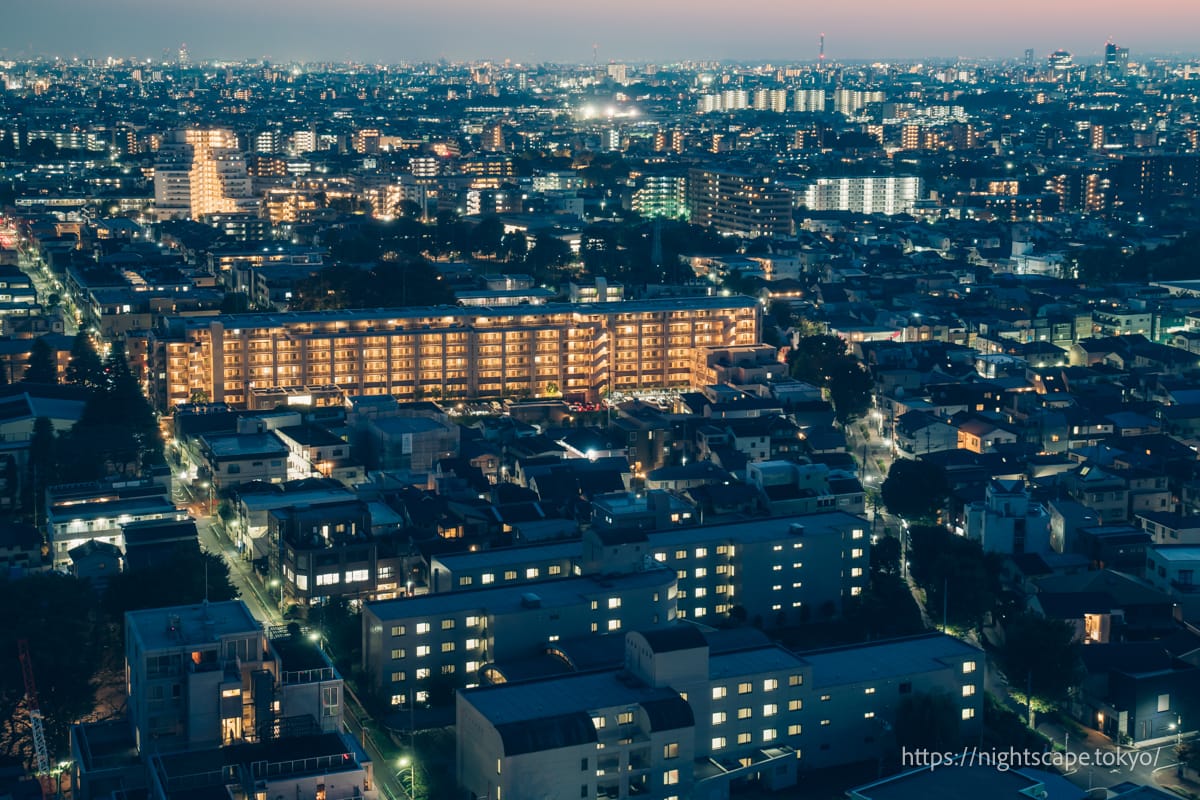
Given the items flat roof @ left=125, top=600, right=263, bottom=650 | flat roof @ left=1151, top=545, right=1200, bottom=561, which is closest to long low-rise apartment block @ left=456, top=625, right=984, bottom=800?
flat roof @ left=125, top=600, right=263, bottom=650

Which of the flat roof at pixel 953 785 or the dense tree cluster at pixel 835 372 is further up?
the dense tree cluster at pixel 835 372

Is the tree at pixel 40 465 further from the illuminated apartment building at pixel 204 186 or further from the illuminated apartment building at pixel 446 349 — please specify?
the illuminated apartment building at pixel 204 186

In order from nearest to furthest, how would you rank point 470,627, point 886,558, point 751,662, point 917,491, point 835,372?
point 751,662, point 470,627, point 886,558, point 917,491, point 835,372

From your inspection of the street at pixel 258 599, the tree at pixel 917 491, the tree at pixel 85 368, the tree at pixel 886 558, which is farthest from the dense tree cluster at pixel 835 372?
the tree at pixel 85 368

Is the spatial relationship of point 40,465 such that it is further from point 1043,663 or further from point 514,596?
point 1043,663

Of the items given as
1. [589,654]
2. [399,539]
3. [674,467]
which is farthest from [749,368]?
[589,654]

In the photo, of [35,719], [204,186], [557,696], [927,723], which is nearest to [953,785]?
[927,723]

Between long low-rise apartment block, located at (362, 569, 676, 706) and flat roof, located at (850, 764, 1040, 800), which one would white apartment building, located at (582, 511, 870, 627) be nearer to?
long low-rise apartment block, located at (362, 569, 676, 706)
